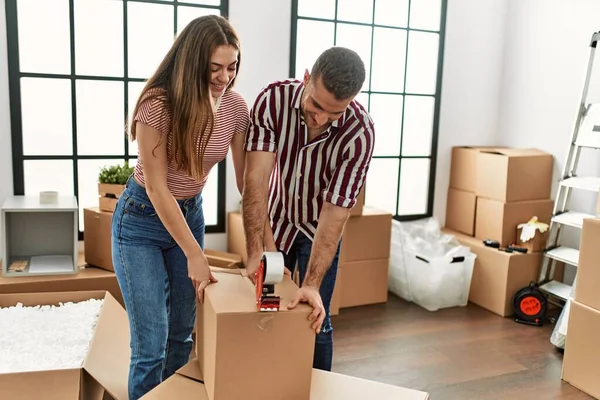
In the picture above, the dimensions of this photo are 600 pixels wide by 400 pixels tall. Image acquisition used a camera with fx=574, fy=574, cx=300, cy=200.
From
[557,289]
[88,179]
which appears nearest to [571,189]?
[557,289]

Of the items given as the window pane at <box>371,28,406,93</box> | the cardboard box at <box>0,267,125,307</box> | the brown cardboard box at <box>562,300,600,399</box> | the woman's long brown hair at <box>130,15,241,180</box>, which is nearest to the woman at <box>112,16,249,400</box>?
the woman's long brown hair at <box>130,15,241,180</box>

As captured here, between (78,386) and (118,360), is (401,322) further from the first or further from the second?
(78,386)

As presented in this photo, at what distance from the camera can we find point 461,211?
13.1 feet

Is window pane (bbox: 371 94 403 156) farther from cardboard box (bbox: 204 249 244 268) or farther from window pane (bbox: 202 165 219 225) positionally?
cardboard box (bbox: 204 249 244 268)

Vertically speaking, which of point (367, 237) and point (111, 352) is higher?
point (367, 237)

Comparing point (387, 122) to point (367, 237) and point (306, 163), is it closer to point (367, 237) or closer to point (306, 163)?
point (367, 237)

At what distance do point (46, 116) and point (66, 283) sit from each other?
962mm

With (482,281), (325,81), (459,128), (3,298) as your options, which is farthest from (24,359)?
(459,128)

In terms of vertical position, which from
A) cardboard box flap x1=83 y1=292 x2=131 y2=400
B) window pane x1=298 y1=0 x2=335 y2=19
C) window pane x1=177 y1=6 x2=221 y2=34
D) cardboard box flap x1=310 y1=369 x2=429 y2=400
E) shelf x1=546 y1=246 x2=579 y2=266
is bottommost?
cardboard box flap x1=83 y1=292 x2=131 y2=400

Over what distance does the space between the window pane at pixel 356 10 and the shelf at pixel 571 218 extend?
1.70m

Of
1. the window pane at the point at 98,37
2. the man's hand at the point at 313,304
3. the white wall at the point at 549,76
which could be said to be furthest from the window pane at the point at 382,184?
the man's hand at the point at 313,304

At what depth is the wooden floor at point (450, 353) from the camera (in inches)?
102

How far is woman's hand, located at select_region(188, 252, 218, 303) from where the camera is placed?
58.6 inches

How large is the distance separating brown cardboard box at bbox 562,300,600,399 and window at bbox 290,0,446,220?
5.37 feet
